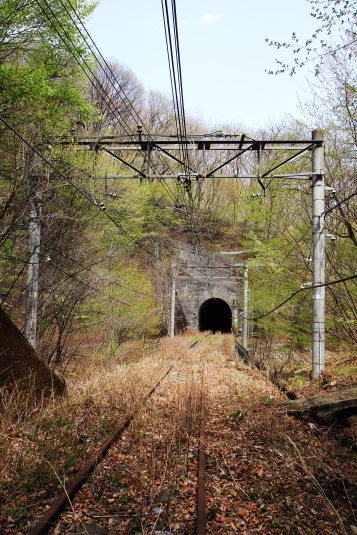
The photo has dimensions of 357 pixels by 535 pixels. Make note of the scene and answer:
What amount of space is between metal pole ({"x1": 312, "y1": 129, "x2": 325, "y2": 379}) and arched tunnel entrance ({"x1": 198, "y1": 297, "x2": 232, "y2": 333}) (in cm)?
3370

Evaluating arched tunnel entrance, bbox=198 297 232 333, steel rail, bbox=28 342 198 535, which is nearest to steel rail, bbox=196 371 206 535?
steel rail, bbox=28 342 198 535

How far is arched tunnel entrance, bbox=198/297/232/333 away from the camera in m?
45.7

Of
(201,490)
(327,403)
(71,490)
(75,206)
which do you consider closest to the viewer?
(71,490)

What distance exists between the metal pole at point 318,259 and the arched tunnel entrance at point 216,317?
33.7 meters

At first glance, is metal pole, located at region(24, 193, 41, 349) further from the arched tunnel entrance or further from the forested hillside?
the arched tunnel entrance

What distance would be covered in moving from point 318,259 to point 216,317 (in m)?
40.1

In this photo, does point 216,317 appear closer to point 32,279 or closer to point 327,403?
point 32,279

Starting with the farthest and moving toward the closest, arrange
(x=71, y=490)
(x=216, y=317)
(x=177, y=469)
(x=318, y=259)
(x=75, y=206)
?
(x=216, y=317) < (x=75, y=206) < (x=318, y=259) < (x=177, y=469) < (x=71, y=490)

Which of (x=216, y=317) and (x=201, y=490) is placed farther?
(x=216, y=317)

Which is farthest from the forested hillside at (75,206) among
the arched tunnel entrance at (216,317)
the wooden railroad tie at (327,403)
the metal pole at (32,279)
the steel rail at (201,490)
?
the arched tunnel entrance at (216,317)

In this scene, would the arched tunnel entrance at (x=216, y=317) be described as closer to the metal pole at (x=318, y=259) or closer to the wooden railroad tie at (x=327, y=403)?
the metal pole at (x=318, y=259)

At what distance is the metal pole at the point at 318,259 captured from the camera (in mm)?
10789

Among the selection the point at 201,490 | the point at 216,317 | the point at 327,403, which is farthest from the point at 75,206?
the point at 216,317

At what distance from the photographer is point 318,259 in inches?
433
